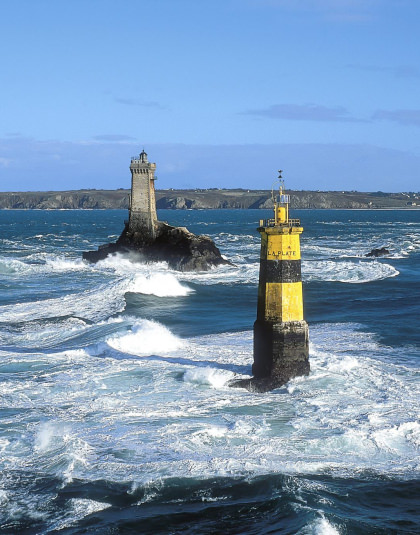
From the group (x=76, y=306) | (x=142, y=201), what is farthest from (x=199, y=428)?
(x=142, y=201)

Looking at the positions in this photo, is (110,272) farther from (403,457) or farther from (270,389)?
(403,457)

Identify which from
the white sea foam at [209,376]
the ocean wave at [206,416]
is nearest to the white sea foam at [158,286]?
the ocean wave at [206,416]

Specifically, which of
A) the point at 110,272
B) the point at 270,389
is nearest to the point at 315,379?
the point at 270,389

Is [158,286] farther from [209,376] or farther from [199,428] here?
[199,428]

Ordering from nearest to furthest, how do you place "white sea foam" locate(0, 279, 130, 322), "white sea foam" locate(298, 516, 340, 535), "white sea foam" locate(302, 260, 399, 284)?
"white sea foam" locate(298, 516, 340, 535)
"white sea foam" locate(0, 279, 130, 322)
"white sea foam" locate(302, 260, 399, 284)

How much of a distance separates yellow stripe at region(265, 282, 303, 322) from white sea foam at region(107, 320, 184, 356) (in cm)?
543

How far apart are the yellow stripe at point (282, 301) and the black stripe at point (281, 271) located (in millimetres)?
99

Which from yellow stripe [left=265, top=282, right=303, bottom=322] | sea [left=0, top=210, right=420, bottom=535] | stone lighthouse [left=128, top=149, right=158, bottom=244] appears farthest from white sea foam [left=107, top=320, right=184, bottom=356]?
stone lighthouse [left=128, top=149, right=158, bottom=244]

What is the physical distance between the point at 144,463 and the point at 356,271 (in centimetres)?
3135

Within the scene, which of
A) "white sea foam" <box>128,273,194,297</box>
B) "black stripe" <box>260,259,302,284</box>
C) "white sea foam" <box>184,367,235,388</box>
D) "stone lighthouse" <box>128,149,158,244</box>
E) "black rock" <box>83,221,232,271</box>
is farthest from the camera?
"stone lighthouse" <box>128,149,158,244</box>

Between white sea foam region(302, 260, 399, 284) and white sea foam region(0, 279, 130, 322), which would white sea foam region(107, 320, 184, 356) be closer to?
white sea foam region(0, 279, 130, 322)

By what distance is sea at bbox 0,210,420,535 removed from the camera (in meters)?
11.2

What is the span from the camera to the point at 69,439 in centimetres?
1380

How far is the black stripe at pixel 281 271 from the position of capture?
16219 mm
